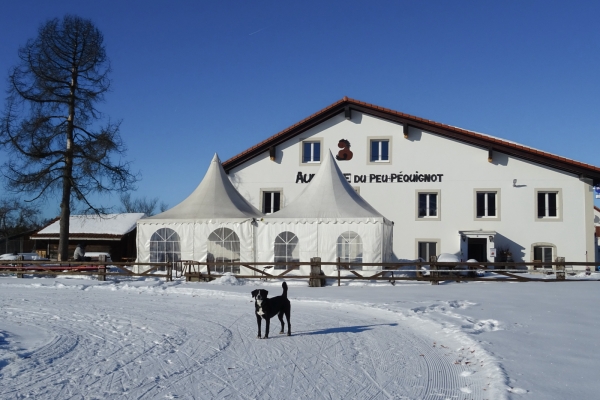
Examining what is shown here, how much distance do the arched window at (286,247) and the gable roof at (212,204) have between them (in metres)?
1.71

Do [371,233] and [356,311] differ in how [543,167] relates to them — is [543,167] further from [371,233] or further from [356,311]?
[356,311]

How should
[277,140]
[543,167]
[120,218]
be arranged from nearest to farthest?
1. [543,167]
2. [277,140]
3. [120,218]

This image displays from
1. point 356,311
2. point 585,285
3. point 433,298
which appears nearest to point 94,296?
point 356,311

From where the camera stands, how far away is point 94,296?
1745 centimetres

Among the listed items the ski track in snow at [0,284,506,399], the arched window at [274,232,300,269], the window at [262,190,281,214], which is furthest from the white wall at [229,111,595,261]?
the ski track in snow at [0,284,506,399]

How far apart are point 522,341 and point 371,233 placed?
1410 cm

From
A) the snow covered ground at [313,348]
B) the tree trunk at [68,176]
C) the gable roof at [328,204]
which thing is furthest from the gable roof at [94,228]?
the snow covered ground at [313,348]

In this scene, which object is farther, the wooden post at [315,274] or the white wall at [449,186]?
the white wall at [449,186]

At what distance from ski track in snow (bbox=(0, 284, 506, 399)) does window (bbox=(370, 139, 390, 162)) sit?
20.0 m

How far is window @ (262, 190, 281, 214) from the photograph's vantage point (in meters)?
34.4

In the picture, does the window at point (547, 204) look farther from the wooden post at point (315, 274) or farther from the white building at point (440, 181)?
the wooden post at point (315, 274)

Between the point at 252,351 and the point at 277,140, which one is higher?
the point at 277,140

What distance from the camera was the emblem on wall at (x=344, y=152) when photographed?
33.3 metres

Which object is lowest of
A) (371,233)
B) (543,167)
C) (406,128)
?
(371,233)
